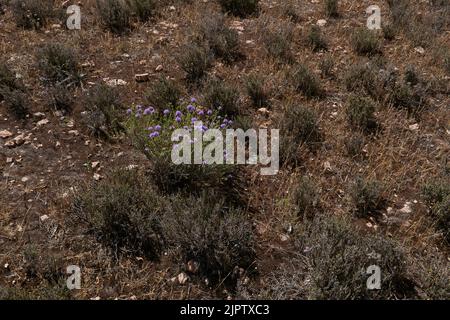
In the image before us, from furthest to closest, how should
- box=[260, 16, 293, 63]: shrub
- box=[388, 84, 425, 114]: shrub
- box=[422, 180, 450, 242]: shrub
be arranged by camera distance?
1. box=[260, 16, 293, 63]: shrub
2. box=[388, 84, 425, 114]: shrub
3. box=[422, 180, 450, 242]: shrub

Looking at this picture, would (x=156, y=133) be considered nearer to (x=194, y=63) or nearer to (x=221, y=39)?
(x=194, y=63)

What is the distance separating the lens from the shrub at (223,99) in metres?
5.31

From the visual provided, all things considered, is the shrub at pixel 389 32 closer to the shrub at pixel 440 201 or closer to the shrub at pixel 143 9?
the shrub at pixel 440 201

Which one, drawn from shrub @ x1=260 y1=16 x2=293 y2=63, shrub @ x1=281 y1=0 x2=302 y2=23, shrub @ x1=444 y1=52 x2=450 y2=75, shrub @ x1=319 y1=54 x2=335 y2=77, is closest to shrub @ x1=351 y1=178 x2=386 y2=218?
shrub @ x1=319 y1=54 x2=335 y2=77

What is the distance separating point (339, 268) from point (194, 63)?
3.58m

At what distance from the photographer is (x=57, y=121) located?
5117 millimetres

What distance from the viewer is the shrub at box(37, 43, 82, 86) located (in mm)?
5617

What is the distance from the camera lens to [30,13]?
6.70 meters

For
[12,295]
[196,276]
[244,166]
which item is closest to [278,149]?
[244,166]

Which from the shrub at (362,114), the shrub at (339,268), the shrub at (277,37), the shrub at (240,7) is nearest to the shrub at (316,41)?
the shrub at (277,37)

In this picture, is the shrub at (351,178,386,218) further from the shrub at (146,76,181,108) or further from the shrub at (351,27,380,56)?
the shrub at (351,27,380,56)

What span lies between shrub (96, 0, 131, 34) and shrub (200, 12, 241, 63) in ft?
4.29

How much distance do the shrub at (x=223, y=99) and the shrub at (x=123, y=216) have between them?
1648 millimetres

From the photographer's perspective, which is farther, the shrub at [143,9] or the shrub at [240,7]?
the shrub at [240,7]
